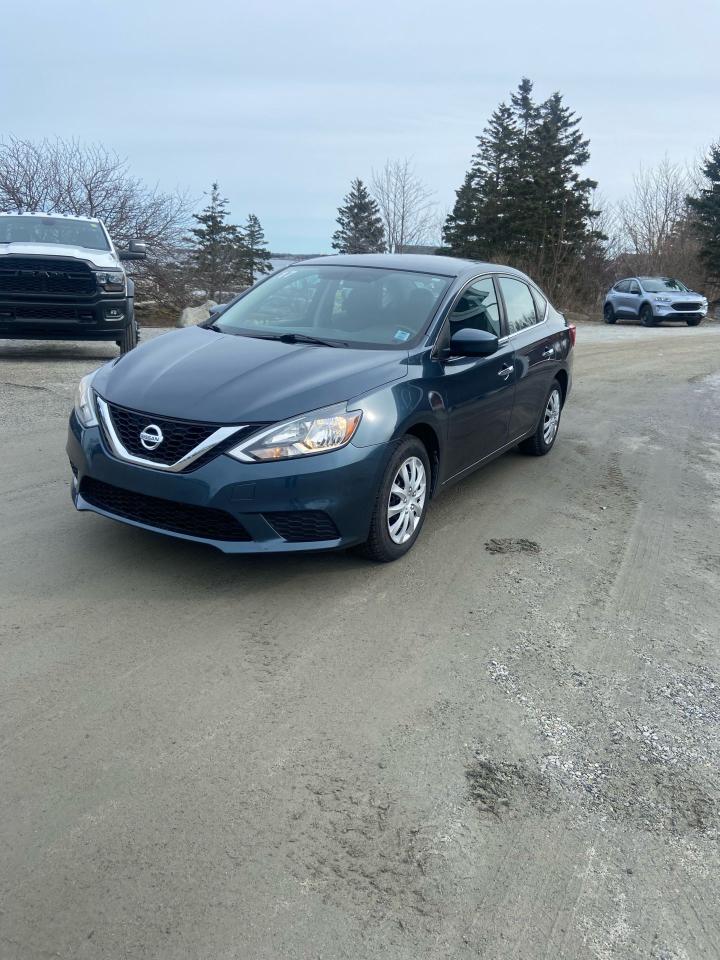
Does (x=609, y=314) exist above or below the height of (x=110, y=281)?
below

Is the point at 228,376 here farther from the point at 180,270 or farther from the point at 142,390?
the point at 180,270

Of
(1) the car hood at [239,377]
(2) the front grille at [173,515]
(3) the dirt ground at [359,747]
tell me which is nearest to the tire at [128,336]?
(3) the dirt ground at [359,747]

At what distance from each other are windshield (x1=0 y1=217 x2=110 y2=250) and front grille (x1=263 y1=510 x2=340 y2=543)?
8.60 m

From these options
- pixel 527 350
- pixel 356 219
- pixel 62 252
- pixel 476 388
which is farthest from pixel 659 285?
pixel 356 219

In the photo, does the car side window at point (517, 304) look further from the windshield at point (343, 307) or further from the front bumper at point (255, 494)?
the front bumper at point (255, 494)

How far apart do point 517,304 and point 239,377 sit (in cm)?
295

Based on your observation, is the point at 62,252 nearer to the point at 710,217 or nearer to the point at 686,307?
the point at 686,307

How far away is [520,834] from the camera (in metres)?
2.53

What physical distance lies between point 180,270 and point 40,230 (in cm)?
840

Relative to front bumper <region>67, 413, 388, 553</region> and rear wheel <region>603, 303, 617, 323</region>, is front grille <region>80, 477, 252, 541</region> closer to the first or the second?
front bumper <region>67, 413, 388, 553</region>

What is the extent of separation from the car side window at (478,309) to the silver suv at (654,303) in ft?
78.6

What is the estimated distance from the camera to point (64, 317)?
10.3m

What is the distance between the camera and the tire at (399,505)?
4.29 m

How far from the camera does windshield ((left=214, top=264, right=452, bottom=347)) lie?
501 cm
